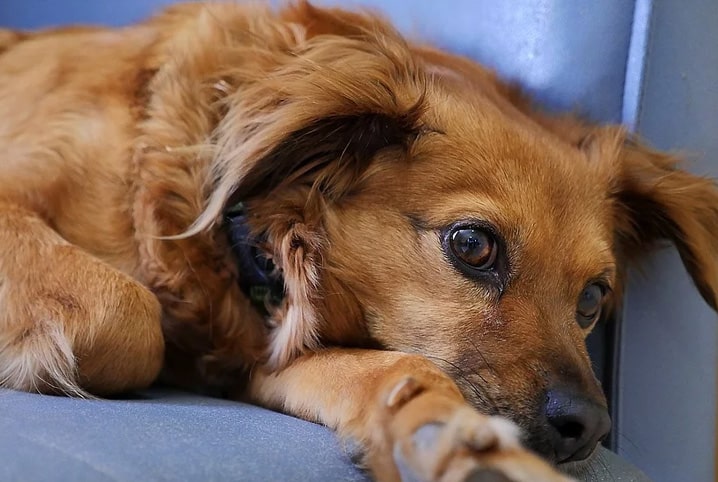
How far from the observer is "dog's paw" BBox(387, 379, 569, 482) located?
76cm

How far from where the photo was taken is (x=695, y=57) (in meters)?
1.43

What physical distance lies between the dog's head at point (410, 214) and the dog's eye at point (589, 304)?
2 centimetres

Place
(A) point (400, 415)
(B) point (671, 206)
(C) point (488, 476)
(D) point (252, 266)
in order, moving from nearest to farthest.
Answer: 1. (C) point (488, 476)
2. (A) point (400, 415)
3. (D) point (252, 266)
4. (B) point (671, 206)

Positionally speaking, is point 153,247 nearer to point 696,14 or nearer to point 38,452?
point 38,452

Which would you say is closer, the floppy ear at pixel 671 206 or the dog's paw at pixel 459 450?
the dog's paw at pixel 459 450

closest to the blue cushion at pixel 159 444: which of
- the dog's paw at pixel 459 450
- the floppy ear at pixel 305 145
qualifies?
the dog's paw at pixel 459 450

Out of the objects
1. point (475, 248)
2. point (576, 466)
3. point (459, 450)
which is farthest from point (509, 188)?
point (459, 450)

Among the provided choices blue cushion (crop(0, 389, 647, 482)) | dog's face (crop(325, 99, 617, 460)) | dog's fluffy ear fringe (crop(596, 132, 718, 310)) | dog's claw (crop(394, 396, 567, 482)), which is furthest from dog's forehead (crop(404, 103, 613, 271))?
dog's claw (crop(394, 396, 567, 482))

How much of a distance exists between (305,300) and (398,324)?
0.46 ft

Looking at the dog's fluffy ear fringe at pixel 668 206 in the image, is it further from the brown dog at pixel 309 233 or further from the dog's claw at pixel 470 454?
the dog's claw at pixel 470 454

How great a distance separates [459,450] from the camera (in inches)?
30.6

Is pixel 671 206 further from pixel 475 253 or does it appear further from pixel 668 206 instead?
pixel 475 253

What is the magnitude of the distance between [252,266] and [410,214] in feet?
0.87

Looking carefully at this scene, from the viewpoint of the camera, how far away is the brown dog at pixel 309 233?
1.12m
